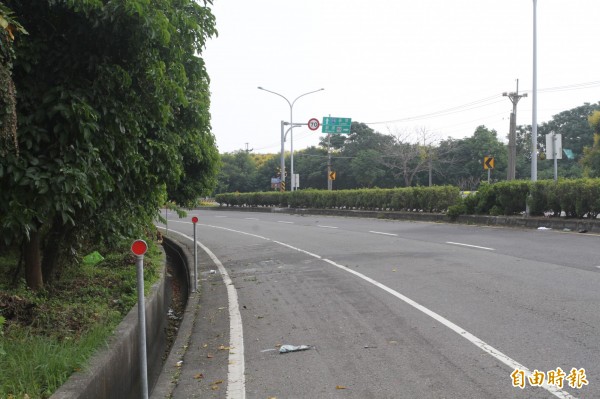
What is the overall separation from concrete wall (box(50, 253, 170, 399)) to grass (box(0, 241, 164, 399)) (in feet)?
0.36

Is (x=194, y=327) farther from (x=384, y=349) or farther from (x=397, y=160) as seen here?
(x=397, y=160)

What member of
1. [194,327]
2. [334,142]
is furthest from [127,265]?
[334,142]

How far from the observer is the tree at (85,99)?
491cm

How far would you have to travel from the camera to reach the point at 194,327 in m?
7.37

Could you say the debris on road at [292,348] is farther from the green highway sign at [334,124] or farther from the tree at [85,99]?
the green highway sign at [334,124]

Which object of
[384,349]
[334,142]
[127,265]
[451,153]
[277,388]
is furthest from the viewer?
[334,142]

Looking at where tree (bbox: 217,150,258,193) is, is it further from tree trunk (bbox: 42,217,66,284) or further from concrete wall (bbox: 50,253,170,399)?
concrete wall (bbox: 50,253,170,399)

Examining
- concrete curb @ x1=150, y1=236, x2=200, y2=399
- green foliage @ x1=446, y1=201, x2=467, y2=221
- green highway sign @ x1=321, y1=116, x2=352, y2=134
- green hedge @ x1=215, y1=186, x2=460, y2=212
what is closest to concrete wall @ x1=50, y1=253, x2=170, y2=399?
concrete curb @ x1=150, y1=236, x2=200, y2=399

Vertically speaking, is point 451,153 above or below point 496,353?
above

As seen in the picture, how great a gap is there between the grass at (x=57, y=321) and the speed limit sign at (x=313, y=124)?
98.6 ft

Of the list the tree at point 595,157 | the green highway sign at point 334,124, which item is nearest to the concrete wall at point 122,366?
the green highway sign at point 334,124

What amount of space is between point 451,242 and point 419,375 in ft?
36.0

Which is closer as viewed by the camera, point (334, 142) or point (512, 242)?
point (512, 242)

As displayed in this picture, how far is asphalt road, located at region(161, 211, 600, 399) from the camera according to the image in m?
4.79
